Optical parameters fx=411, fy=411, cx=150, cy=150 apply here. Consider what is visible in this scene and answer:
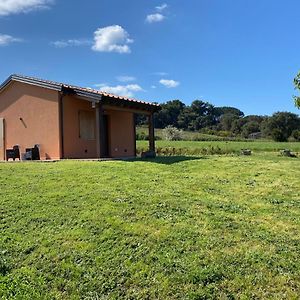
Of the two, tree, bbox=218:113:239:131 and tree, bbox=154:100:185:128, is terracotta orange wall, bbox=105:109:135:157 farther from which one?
tree, bbox=218:113:239:131

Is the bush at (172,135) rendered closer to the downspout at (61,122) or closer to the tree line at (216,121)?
the tree line at (216,121)

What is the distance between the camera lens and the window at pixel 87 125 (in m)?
16.8

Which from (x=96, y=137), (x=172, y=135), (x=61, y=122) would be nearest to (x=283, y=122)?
(x=172, y=135)

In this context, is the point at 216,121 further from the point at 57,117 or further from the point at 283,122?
the point at 57,117

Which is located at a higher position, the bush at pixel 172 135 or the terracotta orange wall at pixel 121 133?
the bush at pixel 172 135

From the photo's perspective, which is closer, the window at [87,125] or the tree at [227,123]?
the window at [87,125]

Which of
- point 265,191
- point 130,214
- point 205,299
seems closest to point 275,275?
point 205,299

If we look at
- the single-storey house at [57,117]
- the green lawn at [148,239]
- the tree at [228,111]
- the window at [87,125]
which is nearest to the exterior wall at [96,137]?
the single-storey house at [57,117]

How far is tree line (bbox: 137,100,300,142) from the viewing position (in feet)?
273

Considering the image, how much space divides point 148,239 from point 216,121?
10401cm

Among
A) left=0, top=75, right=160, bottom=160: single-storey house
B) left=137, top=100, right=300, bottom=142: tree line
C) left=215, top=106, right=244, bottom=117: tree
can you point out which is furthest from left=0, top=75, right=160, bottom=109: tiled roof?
left=215, top=106, right=244, bottom=117: tree

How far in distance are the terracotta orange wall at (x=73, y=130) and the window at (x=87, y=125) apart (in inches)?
6.8

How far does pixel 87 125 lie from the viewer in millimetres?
17156

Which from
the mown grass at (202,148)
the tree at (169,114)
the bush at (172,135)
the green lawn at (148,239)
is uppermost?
the tree at (169,114)
